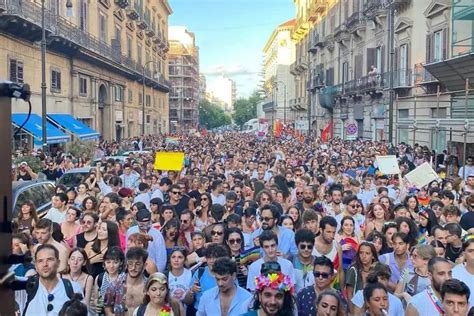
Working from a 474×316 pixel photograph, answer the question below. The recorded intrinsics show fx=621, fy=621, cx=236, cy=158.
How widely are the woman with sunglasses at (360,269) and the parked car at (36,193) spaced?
5.57 m

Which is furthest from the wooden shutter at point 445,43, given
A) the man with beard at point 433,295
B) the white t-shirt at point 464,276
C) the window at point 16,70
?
the man with beard at point 433,295

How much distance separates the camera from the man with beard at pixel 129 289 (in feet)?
18.4

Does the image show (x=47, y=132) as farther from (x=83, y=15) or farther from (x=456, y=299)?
(x=456, y=299)

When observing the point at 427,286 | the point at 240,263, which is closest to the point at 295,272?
the point at 240,263

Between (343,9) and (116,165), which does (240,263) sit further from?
(343,9)

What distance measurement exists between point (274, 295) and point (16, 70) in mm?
22600

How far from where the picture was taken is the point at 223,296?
540cm

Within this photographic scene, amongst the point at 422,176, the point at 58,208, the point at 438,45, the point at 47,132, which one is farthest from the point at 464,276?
the point at 438,45

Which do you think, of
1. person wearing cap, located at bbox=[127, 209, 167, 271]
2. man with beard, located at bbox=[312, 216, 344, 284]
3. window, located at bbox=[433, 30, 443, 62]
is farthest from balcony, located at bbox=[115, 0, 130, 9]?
man with beard, located at bbox=[312, 216, 344, 284]

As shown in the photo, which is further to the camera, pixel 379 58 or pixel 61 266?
pixel 379 58

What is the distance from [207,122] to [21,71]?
404ft

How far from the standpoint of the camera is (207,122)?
488 ft

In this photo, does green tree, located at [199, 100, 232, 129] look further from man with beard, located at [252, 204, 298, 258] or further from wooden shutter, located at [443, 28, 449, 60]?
man with beard, located at [252, 204, 298, 258]

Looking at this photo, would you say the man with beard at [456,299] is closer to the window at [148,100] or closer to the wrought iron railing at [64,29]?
the wrought iron railing at [64,29]
